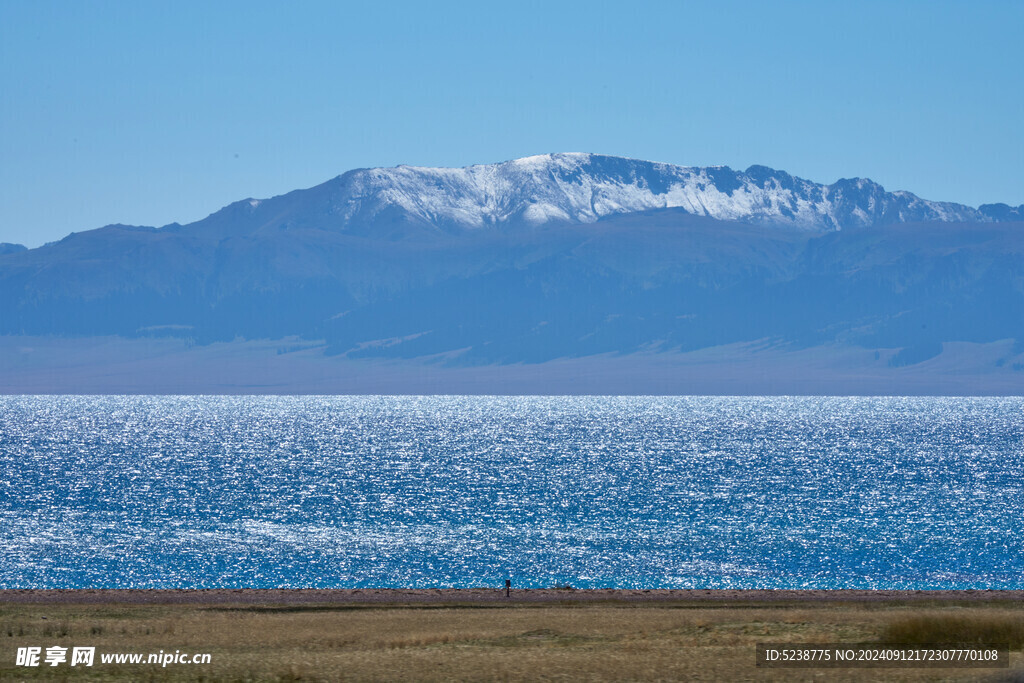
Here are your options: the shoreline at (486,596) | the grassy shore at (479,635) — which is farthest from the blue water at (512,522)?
the grassy shore at (479,635)

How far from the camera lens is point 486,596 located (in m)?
56.5

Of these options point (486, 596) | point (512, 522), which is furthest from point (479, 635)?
point (512, 522)

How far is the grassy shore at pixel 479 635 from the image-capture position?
1117 inches

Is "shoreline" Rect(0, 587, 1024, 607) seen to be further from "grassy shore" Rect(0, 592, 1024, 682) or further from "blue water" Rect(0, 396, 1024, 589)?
"blue water" Rect(0, 396, 1024, 589)

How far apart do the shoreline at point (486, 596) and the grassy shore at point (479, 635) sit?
600 mm

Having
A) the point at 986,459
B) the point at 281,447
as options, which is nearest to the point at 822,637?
the point at 986,459

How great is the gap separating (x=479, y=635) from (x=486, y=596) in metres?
19.7

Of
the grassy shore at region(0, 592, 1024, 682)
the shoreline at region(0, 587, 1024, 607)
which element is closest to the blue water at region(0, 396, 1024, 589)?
the shoreline at region(0, 587, 1024, 607)

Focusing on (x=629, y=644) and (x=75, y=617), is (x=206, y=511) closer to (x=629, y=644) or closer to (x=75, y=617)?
(x=75, y=617)

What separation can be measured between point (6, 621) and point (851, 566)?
157 ft

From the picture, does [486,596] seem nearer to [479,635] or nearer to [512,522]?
[479,635]

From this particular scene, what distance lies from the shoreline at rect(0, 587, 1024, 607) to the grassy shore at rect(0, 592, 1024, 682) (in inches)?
23.6

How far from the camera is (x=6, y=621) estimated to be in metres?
41.7

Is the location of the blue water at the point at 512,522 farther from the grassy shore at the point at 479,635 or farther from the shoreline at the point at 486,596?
the grassy shore at the point at 479,635
